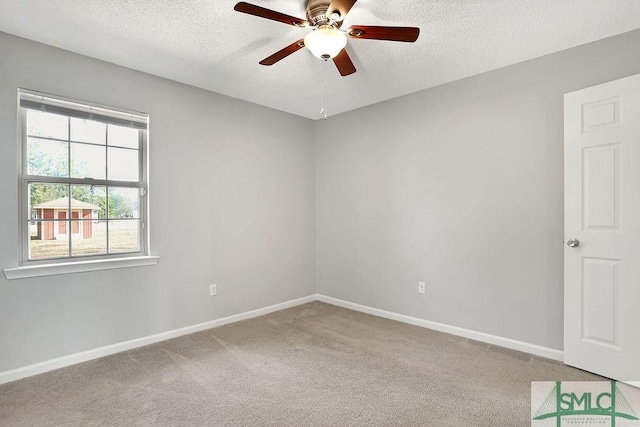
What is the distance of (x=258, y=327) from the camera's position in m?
3.45

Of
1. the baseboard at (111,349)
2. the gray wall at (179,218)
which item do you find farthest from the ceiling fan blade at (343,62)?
the baseboard at (111,349)

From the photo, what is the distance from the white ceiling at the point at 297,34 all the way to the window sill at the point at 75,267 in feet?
5.57

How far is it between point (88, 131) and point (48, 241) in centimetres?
95

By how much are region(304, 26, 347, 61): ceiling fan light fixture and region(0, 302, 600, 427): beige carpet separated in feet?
7.28

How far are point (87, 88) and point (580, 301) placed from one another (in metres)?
4.23

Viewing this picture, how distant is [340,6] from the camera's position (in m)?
1.82

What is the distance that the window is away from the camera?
2496 mm

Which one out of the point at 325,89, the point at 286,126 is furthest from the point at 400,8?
the point at 286,126

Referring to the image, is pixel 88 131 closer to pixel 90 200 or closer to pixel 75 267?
pixel 90 200

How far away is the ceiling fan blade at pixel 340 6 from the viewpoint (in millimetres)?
1768

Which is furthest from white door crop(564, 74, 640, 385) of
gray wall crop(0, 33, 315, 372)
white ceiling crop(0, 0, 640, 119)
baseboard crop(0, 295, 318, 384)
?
baseboard crop(0, 295, 318, 384)

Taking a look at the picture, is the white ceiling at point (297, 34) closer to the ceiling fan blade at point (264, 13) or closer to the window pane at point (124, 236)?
the ceiling fan blade at point (264, 13)

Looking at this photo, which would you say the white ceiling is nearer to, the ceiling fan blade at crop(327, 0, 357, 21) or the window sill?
the ceiling fan blade at crop(327, 0, 357, 21)

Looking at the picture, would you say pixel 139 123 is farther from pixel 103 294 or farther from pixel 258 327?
pixel 258 327
